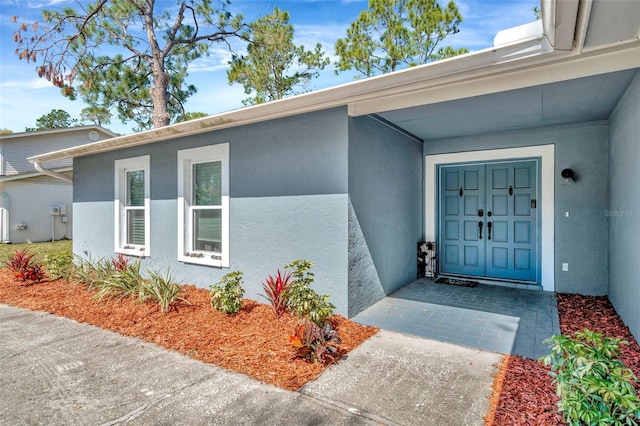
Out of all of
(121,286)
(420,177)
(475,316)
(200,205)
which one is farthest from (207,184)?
(475,316)

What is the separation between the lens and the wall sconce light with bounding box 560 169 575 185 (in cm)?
509

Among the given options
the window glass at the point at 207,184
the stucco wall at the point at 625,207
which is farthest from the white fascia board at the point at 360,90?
the stucco wall at the point at 625,207

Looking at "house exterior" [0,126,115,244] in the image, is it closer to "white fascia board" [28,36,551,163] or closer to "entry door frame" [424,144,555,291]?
"white fascia board" [28,36,551,163]

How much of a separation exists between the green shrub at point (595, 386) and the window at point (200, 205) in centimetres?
453

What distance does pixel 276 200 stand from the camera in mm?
4707

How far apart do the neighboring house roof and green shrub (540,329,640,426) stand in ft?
6.77

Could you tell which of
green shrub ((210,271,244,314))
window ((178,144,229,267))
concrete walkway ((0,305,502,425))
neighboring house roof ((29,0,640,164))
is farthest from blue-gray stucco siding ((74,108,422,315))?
concrete walkway ((0,305,502,425))

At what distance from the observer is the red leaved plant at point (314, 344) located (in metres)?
3.10

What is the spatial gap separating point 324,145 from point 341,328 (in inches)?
86.9

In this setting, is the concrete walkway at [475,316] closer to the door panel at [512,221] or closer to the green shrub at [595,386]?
the door panel at [512,221]

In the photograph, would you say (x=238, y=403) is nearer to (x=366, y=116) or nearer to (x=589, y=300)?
(x=366, y=116)

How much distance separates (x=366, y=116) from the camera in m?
4.46

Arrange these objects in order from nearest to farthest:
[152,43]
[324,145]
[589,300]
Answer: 1. [324,145]
2. [589,300]
3. [152,43]

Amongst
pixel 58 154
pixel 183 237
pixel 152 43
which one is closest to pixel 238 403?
pixel 183 237
